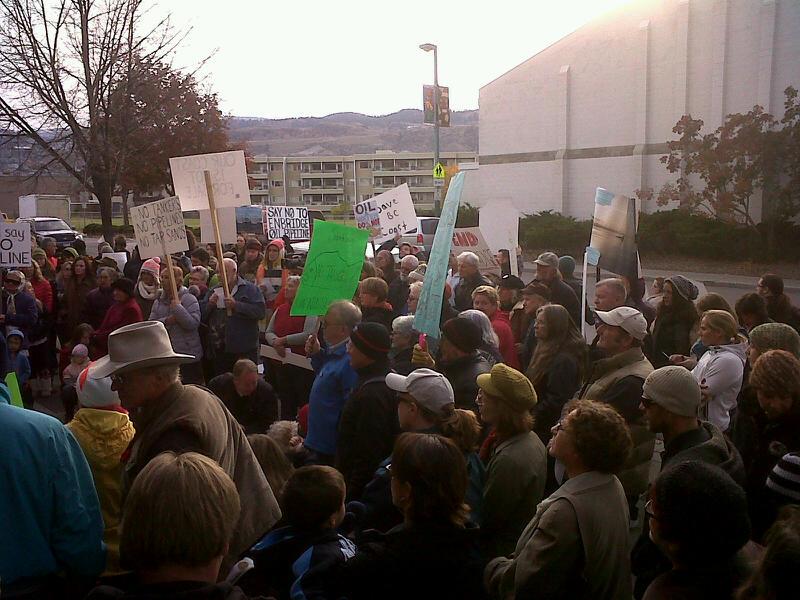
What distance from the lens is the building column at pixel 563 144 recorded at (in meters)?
34.2

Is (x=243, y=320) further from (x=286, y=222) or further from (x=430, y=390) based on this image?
(x=286, y=222)

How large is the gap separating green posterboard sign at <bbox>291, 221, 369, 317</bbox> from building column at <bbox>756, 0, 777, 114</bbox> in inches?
1016

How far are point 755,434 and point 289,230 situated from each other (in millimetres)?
12467

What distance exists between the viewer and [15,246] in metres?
9.22

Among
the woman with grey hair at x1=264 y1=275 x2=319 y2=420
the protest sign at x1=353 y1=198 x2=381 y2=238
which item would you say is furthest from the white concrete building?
the woman with grey hair at x1=264 y1=275 x2=319 y2=420

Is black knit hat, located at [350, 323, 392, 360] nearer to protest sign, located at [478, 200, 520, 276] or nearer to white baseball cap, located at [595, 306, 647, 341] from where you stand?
white baseball cap, located at [595, 306, 647, 341]

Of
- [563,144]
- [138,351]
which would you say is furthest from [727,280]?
[138,351]

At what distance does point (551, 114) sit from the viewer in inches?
1379

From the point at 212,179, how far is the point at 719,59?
25569 millimetres

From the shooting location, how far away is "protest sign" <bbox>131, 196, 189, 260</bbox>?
8648 millimetres

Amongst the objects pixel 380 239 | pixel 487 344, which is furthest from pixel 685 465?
pixel 380 239

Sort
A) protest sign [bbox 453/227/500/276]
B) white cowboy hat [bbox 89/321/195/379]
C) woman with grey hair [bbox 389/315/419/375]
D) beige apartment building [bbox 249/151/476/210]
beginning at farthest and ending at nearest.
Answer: beige apartment building [bbox 249/151/476/210], protest sign [bbox 453/227/500/276], woman with grey hair [bbox 389/315/419/375], white cowboy hat [bbox 89/321/195/379]

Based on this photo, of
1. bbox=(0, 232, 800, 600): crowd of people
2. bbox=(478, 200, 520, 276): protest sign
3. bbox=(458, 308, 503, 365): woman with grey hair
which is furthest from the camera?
bbox=(478, 200, 520, 276): protest sign

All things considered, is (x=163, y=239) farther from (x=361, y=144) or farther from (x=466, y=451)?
(x=361, y=144)
